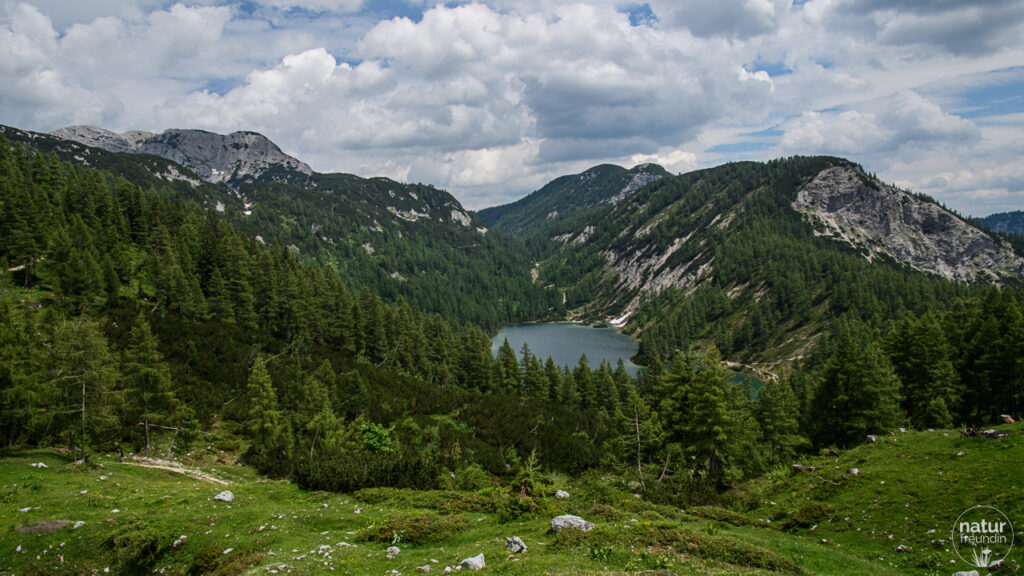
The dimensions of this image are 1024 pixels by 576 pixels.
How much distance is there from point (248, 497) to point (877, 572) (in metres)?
23.9

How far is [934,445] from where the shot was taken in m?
22.5

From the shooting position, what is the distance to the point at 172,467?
27.2 meters

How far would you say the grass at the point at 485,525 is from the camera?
12922 mm

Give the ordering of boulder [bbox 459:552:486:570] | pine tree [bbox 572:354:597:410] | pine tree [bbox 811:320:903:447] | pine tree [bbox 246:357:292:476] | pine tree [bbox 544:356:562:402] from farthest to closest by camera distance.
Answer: pine tree [bbox 572:354:597:410] < pine tree [bbox 544:356:562:402] < pine tree [bbox 811:320:903:447] < pine tree [bbox 246:357:292:476] < boulder [bbox 459:552:486:570]

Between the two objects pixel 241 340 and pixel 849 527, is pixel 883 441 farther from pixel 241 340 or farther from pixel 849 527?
pixel 241 340

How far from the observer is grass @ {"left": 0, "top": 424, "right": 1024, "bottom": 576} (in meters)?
12.9

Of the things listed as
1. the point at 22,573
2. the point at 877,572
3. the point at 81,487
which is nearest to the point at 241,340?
the point at 81,487

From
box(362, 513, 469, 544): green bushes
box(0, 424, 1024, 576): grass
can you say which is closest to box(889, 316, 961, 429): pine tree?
box(0, 424, 1024, 576): grass

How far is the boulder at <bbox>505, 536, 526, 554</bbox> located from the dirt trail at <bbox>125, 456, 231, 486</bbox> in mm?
20074

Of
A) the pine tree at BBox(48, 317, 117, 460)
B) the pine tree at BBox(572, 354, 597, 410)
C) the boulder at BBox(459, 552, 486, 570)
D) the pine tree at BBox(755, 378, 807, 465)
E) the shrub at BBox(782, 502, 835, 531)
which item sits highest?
the pine tree at BBox(48, 317, 117, 460)

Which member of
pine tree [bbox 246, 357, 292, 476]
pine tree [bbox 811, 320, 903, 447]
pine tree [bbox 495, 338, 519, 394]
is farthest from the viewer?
pine tree [bbox 495, 338, 519, 394]

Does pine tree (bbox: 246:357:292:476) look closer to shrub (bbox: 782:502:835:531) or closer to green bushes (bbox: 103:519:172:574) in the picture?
green bushes (bbox: 103:519:172:574)

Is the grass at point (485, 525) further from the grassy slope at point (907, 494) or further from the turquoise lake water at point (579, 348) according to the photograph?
the turquoise lake water at point (579, 348)

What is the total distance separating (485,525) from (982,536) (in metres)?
15.7
